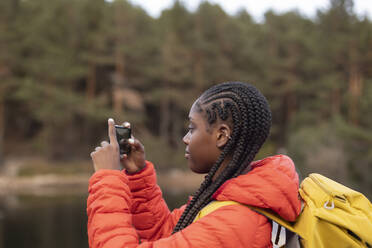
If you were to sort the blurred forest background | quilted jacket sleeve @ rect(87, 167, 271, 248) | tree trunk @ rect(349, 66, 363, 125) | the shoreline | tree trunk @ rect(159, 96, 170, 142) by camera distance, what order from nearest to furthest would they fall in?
quilted jacket sleeve @ rect(87, 167, 271, 248)
the shoreline
the blurred forest background
tree trunk @ rect(349, 66, 363, 125)
tree trunk @ rect(159, 96, 170, 142)

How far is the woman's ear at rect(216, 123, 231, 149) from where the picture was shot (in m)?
1.14

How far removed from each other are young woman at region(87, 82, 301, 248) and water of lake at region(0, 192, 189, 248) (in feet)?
29.0

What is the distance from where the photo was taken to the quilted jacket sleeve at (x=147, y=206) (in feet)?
4.68

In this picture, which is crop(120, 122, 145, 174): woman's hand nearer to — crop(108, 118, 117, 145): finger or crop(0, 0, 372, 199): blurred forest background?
crop(108, 118, 117, 145): finger

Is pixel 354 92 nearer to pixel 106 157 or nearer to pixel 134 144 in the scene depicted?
pixel 134 144

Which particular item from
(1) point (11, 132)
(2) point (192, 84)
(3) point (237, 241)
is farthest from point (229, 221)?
(1) point (11, 132)

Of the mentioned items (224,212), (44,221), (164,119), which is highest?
(224,212)

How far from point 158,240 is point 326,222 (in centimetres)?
41

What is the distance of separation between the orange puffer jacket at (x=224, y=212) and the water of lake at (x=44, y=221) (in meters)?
8.86

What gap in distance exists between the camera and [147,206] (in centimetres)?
145

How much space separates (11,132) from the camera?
27188 mm

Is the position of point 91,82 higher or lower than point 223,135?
higher

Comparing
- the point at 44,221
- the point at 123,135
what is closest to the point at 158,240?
the point at 123,135

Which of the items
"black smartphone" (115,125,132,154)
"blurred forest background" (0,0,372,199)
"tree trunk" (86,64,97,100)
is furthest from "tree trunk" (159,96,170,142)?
"black smartphone" (115,125,132,154)
